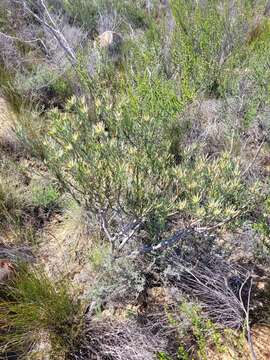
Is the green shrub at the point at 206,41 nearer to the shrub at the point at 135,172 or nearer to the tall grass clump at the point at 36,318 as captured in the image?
the shrub at the point at 135,172

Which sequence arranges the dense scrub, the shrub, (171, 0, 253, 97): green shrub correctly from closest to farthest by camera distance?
1. the shrub
2. the dense scrub
3. (171, 0, 253, 97): green shrub

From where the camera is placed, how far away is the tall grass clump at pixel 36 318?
1.93m

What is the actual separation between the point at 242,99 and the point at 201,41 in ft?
2.47

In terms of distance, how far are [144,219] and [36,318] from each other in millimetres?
880

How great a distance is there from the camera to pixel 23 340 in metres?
1.96

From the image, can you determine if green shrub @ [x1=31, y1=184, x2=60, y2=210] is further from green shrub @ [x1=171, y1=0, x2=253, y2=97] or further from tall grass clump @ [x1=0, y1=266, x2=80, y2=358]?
green shrub @ [x1=171, y1=0, x2=253, y2=97]

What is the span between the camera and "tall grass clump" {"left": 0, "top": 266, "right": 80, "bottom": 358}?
1933 mm

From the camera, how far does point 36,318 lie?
1.94 metres

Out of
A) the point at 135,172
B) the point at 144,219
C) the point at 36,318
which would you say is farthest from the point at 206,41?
the point at 36,318

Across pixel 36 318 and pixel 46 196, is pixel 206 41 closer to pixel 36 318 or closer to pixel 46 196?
pixel 46 196

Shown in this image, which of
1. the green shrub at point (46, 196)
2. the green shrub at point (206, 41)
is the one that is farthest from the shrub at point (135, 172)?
the green shrub at point (206, 41)

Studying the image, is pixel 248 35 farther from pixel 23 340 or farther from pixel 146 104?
pixel 23 340

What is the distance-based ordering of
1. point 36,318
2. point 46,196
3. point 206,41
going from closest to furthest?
point 36,318
point 46,196
point 206,41

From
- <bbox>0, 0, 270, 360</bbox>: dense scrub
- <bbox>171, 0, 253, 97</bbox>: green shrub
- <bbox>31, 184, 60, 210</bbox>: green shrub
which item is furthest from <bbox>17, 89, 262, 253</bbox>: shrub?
<bbox>171, 0, 253, 97</bbox>: green shrub
